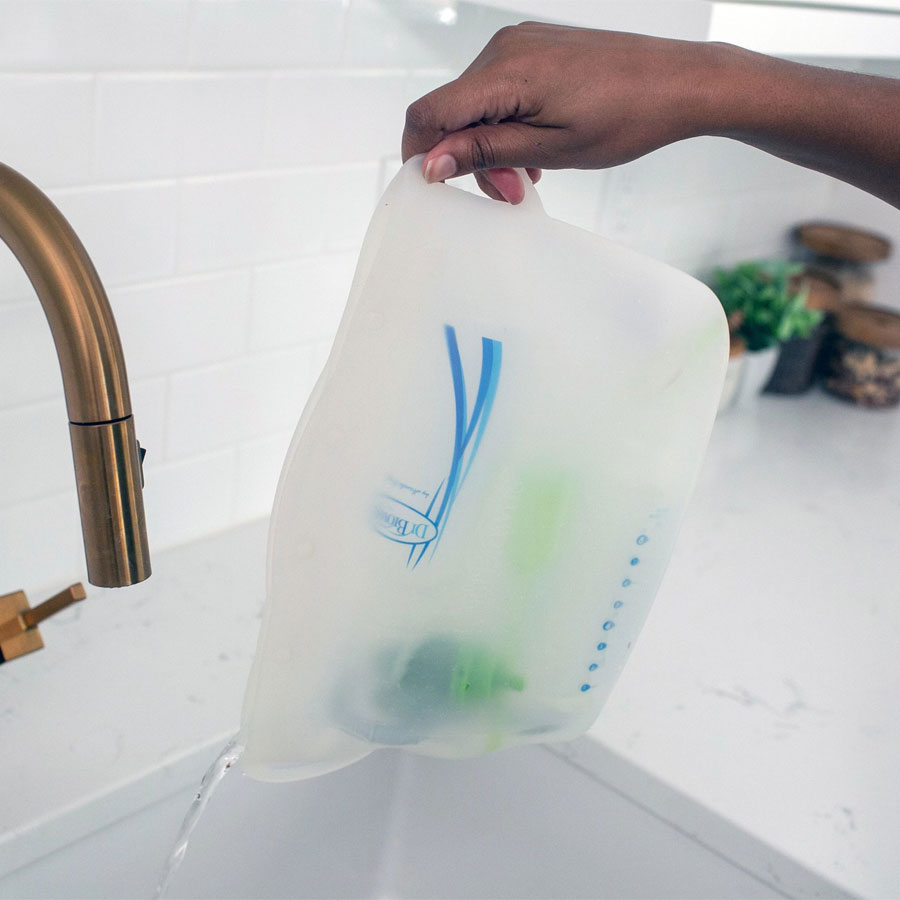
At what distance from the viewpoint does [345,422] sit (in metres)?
0.52

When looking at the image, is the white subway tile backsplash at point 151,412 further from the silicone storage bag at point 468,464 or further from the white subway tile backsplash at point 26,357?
the silicone storage bag at point 468,464

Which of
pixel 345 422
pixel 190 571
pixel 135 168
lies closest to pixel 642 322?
pixel 345 422

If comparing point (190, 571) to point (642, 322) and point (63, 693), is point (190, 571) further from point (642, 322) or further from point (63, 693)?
point (642, 322)

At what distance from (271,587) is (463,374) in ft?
0.47

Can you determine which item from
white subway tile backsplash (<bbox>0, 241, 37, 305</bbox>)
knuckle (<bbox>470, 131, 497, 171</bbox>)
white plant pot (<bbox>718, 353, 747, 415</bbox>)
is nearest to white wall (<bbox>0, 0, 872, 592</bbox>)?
white subway tile backsplash (<bbox>0, 241, 37, 305</bbox>)

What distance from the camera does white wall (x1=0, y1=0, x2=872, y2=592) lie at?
71 cm

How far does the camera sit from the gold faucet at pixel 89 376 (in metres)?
0.50

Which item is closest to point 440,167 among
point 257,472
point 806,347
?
point 257,472

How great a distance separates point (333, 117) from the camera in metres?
0.87

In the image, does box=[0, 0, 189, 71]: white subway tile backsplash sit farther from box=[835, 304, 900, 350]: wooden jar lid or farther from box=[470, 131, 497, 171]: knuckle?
box=[835, 304, 900, 350]: wooden jar lid

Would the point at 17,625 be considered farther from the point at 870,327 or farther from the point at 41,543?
the point at 870,327

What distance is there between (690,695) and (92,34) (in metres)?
0.64

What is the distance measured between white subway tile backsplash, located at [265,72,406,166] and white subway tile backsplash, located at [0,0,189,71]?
10 centimetres

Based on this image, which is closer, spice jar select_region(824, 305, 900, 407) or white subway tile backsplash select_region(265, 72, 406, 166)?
white subway tile backsplash select_region(265, 72, 406, 166)
